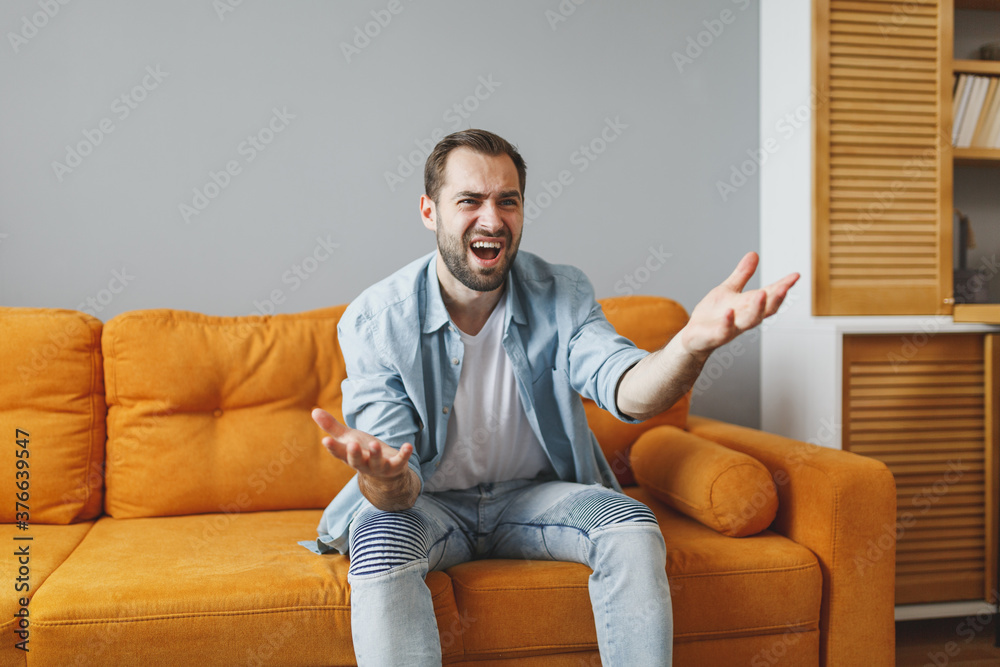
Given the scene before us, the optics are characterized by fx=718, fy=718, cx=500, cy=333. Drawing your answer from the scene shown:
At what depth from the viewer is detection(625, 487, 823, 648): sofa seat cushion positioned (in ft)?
4.43

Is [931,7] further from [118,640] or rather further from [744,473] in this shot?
[118,640]

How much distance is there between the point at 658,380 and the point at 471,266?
47 cm

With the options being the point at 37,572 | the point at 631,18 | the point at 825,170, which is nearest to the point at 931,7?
the point at 825,170

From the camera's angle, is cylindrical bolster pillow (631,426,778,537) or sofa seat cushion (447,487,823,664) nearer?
sofa seat cushion (447,487,823,664)

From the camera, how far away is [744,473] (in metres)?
1.49

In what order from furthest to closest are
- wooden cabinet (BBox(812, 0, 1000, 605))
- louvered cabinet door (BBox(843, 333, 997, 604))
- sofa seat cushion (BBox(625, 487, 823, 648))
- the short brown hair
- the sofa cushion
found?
wooden cabinet (BBox(812, 0, 1000, 605)) → louvered cabinet door (BBox(843, 333, 997, 604)) → the sofa cushion → the short brown hair → sofa seat cushion (BBox(625, 487, 823, 648))

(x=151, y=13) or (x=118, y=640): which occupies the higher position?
(x=151, y=13)

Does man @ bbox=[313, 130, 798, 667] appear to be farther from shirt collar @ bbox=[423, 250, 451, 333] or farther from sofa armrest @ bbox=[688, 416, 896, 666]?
sofa armrest @ bbox=[688, 416, 896, 666]

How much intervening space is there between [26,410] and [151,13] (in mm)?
1179

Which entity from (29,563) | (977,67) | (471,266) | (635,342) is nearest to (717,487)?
(635,342)

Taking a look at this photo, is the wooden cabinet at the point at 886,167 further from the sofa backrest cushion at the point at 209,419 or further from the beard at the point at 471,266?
the sofa backrest cushion at the point at 209,419

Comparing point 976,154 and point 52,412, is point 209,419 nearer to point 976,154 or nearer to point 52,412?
point 52,412

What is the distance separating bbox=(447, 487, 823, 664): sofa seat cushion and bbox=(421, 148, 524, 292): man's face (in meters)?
0.57

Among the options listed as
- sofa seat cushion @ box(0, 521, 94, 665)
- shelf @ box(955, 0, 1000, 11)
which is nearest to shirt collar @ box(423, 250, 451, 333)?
sofa seat cushion @ box(0, 521, 94, 665)
